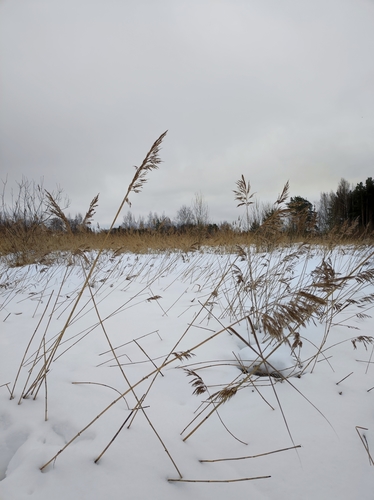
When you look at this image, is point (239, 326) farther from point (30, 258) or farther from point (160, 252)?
point (160, 252)

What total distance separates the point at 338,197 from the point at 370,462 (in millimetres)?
33142

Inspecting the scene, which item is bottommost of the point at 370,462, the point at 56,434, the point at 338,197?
the point at 370,462

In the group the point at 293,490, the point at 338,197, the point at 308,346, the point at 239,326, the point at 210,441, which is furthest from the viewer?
the point at 338,197

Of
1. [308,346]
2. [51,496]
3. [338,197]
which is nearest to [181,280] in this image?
[308,346]

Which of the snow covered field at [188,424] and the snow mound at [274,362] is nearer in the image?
the snow covered field at [188,424]

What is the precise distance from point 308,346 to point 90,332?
183 centimetres

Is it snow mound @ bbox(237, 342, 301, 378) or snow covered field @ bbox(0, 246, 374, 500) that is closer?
snow covered field @ bbox(0, 246, 374, 500)

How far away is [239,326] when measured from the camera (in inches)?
89.2

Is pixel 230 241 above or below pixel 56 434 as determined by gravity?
above

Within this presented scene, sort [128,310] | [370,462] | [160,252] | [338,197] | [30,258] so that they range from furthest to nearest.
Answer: [338,197], [160,252], [30,258], [128,310], [370,462]

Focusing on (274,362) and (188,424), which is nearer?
(188,424)

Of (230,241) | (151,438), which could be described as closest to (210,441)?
(151,438)

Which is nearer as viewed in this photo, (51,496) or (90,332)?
(51,496)

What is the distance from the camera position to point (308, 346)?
6.37ft
